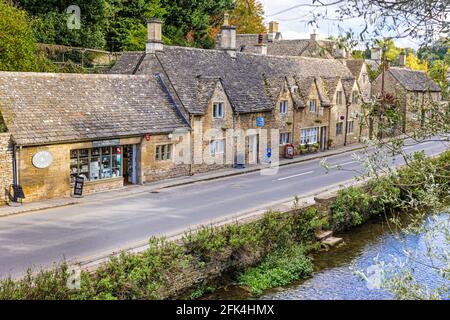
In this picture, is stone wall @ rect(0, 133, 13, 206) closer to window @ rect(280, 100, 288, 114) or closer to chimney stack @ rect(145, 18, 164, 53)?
chimney stack @ rect(145, 18, 164, 53)

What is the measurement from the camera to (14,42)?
30.1 meters

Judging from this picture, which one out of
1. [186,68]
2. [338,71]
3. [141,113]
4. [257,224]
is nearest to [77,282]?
[257,224]

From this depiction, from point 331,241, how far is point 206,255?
692cm

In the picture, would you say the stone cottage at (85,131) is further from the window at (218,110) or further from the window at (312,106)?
the window at (312,106)

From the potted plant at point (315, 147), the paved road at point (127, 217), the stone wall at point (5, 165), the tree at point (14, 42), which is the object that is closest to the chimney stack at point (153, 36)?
the tree at point (14, 42)

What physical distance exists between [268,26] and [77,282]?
242 ft

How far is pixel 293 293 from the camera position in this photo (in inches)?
683

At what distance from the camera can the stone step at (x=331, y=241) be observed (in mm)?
22078

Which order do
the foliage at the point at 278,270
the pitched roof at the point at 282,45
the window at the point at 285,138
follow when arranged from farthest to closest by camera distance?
the pitched roof at the point at 282,45
the window at the point at 285,138
the foliage at the point at 278,270

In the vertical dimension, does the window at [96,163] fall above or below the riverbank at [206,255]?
above

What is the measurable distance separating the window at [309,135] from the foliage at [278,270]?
86.2ft

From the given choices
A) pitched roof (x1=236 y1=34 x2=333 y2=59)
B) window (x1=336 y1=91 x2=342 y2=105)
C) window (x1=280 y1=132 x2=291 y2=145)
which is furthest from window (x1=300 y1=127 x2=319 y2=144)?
pitched roof (x1=236 y1=34 x2=333 y2=59)

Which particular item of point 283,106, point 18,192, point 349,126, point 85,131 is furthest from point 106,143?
point 349,126

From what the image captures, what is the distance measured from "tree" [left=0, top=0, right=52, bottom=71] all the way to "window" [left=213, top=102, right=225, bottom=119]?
437 inches
